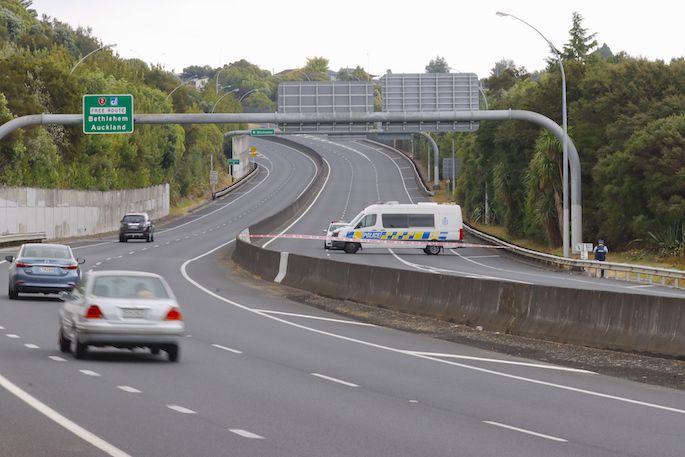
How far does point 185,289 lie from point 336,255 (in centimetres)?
2422

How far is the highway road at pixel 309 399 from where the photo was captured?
1177 centimetres

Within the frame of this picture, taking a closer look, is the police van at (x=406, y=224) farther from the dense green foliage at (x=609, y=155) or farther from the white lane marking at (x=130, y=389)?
the white lane marking at (x=130, y=389)

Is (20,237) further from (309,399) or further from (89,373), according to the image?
(309,399)

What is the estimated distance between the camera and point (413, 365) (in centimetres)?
1984

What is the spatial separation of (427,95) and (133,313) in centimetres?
5003

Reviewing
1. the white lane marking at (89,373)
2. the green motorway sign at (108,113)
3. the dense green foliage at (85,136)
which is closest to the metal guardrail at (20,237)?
the dense green foliage at (85,136)

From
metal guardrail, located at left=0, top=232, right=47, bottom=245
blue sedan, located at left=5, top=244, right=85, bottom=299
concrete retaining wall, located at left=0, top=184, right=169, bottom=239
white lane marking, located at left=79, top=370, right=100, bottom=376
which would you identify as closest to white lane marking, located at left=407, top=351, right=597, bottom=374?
white lane marking, located at left=79, top=370, right=100, bottom=376

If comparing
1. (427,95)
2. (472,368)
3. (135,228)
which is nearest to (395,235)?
(427,95)

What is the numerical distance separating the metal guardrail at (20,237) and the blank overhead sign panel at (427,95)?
64.7 ft

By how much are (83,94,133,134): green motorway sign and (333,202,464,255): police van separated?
1246 centimetres

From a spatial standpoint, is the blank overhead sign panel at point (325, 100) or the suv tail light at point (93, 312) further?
the blank overhead sign panel at point (325, 100)

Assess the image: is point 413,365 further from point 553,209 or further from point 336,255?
point 553,209

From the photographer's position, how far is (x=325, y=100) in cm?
6788

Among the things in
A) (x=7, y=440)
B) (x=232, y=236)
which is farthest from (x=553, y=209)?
(x=7, y=440)
